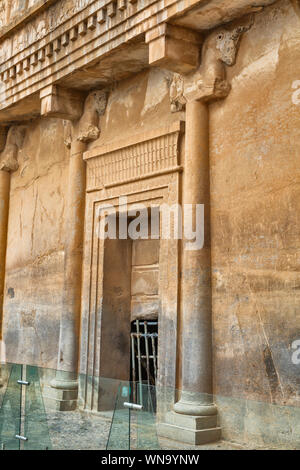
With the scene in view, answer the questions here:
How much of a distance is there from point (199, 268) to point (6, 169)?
4.95m

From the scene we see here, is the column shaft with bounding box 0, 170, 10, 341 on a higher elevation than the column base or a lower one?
higher

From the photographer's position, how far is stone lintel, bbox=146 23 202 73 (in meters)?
5.61

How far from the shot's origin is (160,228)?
6.28 m

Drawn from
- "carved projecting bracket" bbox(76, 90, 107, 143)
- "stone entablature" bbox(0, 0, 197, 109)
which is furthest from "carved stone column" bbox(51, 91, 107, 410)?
"stone entablature" bbox(0, 0, 197, 109)

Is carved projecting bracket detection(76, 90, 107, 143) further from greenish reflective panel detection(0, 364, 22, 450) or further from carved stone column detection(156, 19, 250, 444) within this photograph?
greenish reflective panel detection(0, 364, 22, 450)

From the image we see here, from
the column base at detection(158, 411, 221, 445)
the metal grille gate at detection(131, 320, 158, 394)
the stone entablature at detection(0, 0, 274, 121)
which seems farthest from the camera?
the metal grille gate at detection(131, 320, 158, 394)

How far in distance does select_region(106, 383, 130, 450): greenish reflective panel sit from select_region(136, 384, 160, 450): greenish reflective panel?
0.24ft

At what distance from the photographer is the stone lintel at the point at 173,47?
5613 mm

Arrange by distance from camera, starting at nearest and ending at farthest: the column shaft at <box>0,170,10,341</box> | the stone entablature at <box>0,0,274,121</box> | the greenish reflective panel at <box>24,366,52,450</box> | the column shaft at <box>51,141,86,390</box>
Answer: the greenish reflective panel at <box>24,366,52,450</box> → the stone entablature at <box>0,0,274,121</box> → the column shaft at <box>51,141,86,390</box> → the column shaft at <box>0,170,10,341</box>

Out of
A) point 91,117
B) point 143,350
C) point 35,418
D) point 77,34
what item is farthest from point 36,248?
point 35,418

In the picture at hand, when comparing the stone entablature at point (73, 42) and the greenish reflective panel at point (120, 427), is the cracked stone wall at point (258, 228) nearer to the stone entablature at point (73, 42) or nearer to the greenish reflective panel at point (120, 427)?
the stone entablature at point (73, 42)

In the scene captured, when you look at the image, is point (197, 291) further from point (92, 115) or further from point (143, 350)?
point (92, 115)
